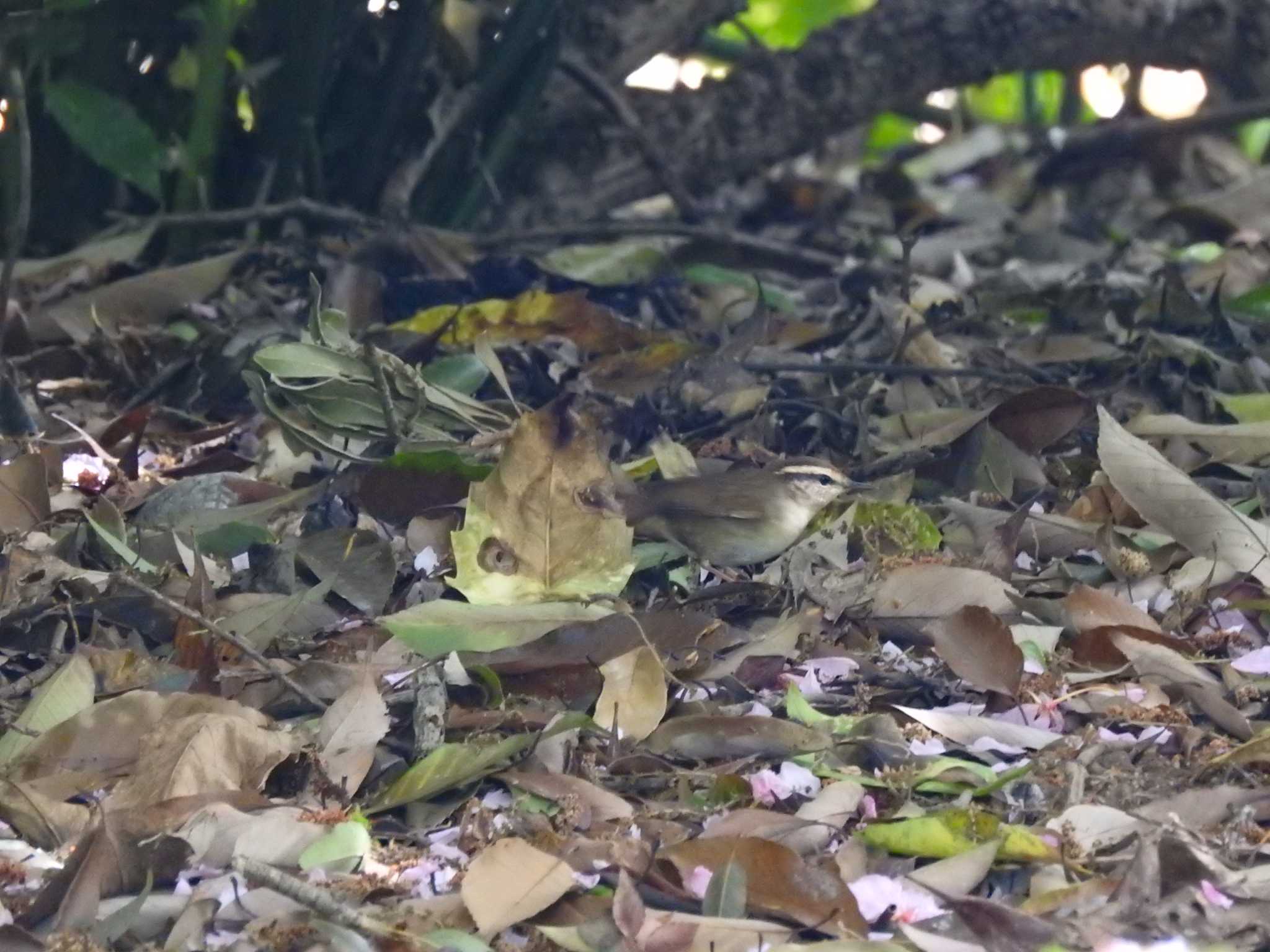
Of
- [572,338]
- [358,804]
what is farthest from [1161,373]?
[358,804]

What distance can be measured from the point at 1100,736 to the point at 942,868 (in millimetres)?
463

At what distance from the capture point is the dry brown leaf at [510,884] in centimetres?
186

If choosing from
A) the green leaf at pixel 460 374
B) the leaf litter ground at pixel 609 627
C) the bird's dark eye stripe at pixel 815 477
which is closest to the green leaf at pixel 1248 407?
the leaf litter ground at pixel 609 627

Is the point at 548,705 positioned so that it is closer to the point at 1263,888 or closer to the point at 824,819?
the point at 824,819

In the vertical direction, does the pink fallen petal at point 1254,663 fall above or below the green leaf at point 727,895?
below

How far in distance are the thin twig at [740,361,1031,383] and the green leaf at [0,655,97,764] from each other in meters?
1.67

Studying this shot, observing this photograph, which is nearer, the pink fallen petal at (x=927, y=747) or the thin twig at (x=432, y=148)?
the pink fallen petal at (x=927, y=747)

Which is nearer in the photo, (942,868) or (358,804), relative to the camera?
(942,868)

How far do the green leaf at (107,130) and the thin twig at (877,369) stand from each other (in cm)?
167

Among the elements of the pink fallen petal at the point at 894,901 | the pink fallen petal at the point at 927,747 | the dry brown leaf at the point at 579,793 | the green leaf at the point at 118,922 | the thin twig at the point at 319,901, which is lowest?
the pink fallen petal at the point at 927,747

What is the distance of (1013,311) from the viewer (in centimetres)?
444

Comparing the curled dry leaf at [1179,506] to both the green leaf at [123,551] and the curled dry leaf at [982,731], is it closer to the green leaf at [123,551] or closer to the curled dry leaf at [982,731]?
the curled dry leaf at [982,731]

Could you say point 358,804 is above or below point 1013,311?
above

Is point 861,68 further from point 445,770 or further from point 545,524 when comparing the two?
point 445,770
